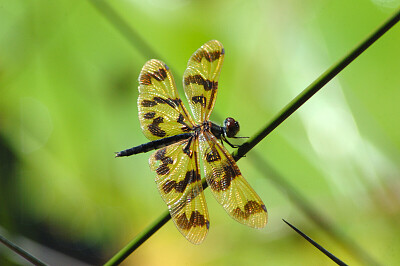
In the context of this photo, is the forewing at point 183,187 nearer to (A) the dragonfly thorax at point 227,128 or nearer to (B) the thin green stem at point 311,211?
(A) the dragonfly thorax at point 227,128

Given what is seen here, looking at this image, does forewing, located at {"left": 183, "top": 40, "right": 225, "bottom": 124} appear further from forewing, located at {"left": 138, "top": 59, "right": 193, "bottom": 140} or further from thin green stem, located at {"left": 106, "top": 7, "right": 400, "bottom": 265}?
thin green stem, located at {"left": 106, "top": 7, "right": 400, "bottom": 265}

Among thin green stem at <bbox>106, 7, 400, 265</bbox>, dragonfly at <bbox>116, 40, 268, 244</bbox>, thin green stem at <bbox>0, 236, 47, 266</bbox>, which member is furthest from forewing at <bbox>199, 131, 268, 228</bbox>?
thin green stem at <bbox>0, 236, 47, 266</bbox>

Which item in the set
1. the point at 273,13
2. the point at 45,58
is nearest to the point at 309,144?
the point at 273,13

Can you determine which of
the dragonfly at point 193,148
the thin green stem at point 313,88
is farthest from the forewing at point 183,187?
the thin green stem at point 313,88

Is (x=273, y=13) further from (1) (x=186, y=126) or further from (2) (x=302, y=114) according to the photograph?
(1) (x=186, y=126)

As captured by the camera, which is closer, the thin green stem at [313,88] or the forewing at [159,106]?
the thin green stem at [313,88]

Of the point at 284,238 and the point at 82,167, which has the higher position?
the point at 82,167

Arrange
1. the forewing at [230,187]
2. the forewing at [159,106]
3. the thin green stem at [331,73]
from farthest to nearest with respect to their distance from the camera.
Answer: the forewing at [159,106] < the forewing at [230,187] < the thin green stem at [331,73]

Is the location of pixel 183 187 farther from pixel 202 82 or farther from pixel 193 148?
pixel 202 82
